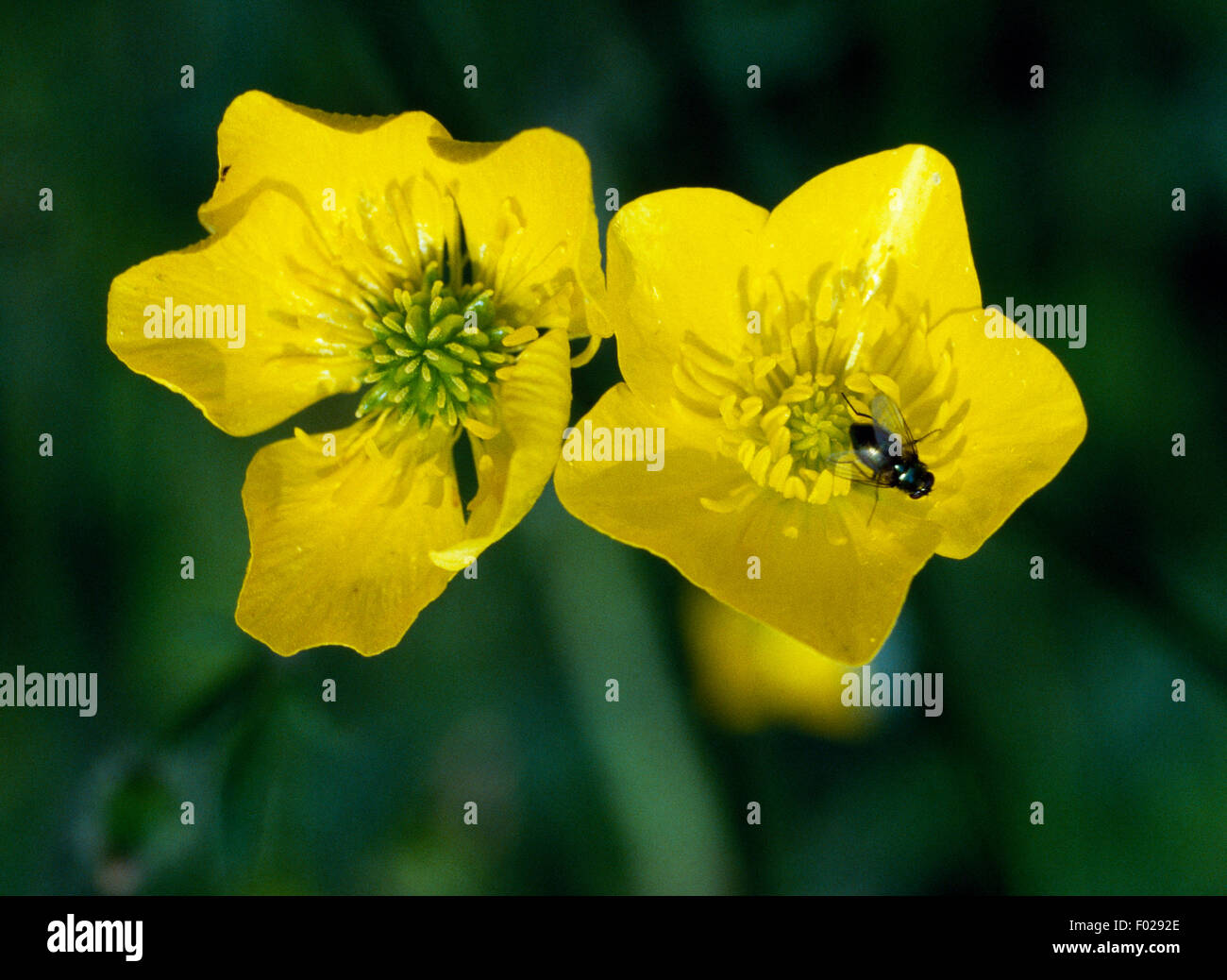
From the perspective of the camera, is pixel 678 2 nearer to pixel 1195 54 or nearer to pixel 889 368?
pixel 889 368

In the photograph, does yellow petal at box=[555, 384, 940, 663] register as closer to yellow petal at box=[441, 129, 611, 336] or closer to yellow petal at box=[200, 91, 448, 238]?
yellow petal at box=[441, 129, 611, 336]

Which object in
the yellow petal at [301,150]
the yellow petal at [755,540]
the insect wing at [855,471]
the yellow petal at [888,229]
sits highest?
the yellow petal at [301,150]

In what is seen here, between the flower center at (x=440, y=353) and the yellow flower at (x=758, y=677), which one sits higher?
the flower center at (x=440, y=353)

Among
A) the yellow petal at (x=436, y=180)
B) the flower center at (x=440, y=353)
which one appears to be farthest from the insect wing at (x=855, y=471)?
the flower center at (x=440, y=353)

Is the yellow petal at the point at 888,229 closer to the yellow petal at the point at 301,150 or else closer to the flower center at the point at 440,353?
the flower center at the point at 440,353

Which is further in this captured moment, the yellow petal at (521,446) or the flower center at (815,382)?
the flower center at (815,382)

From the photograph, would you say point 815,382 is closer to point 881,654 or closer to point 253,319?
point 881,654

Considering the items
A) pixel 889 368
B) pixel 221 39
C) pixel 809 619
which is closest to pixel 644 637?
pixel 809 619

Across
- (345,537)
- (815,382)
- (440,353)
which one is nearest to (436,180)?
(440,353)
